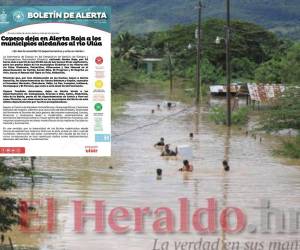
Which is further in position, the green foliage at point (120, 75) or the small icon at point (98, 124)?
the green foliage at point (120, 75)

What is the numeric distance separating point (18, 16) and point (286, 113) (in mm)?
19353

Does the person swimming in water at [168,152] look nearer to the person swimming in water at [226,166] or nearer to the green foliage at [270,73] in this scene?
the person swimming in water at [226,166]

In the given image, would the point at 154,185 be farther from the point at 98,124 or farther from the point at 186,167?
the point at 98,124

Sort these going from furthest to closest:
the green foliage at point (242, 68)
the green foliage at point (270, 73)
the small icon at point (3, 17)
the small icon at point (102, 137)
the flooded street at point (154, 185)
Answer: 1. the green foliage at point (242, 68)
2. the green foliage at point (270, 73)
3. the flooded street at point (154, 185)
4. the small icon at point (102, 137)
5. the small icon at point (3, 17)

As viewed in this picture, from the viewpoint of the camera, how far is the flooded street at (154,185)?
13.2 meters

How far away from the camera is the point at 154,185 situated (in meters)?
19.2

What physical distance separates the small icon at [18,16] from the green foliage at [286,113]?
19187 mm

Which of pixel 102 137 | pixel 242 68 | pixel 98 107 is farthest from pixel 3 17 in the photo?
pixel 242 68

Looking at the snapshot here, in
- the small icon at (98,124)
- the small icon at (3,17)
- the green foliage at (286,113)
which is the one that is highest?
the small icon at (3,17)

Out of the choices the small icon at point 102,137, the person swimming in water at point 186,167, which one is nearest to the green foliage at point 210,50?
the person swimming in water at point 186,167

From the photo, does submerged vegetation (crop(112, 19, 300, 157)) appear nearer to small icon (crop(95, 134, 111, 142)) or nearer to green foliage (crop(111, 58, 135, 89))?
green foliage (crop(111, 58, 135, 89))

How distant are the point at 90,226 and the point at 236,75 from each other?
57946 mm

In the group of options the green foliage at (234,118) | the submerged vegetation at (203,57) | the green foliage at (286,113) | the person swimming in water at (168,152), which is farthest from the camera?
the submerged vegetation at (203,57)

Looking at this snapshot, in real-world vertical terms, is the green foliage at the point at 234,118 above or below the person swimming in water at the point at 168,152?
above
